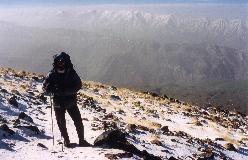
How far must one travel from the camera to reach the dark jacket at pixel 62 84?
42.3 feet

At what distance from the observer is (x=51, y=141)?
14.8 m

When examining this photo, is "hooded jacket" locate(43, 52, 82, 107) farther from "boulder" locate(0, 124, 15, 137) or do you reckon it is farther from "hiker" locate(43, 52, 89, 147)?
"boulder" locate(0, 124, 15, 137)

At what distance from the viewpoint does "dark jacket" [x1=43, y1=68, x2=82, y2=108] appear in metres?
12.9

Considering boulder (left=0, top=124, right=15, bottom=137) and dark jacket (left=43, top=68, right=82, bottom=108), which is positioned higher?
dark jacket (left=43, top=68, right=82, bottom=108)

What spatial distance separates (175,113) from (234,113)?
8.70m

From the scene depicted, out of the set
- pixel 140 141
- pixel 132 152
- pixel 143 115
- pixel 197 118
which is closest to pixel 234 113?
pixel 197 118

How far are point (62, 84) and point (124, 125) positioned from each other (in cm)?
801

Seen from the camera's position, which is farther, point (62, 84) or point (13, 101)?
point (13, 101)

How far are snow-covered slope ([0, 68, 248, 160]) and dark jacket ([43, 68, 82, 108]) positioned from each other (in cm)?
185

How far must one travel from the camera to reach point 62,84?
42.5 ft

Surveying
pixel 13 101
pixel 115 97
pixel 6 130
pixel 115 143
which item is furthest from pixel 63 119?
pixel 115 97

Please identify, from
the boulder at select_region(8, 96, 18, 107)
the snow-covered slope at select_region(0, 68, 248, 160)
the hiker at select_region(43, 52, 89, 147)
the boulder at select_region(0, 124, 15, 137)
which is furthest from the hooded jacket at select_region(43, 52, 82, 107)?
the boulder at select_region(8, 96, 18, 107)

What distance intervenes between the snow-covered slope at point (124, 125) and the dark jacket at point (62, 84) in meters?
1.85

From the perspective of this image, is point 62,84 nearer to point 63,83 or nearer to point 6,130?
point 63,83
